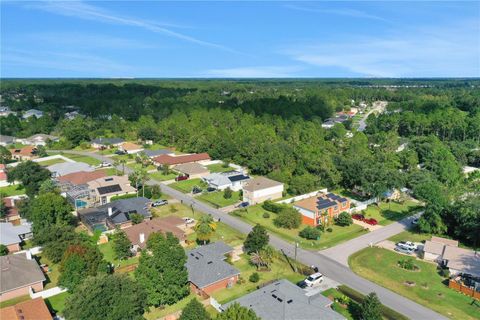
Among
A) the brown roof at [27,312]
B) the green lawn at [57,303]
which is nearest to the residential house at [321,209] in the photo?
the green lawn at [57,303]

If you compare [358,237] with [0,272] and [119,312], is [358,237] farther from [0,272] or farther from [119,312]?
[0,272]

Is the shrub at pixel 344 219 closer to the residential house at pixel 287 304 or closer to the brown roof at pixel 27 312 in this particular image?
the residential house at pixel 287 304

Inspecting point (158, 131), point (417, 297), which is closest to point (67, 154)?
point (158, 131)

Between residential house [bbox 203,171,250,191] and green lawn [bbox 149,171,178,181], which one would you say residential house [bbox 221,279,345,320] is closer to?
residential house [bbox 203,171,250,191]

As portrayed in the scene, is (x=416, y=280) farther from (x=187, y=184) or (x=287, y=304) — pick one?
(x=187, y=184)

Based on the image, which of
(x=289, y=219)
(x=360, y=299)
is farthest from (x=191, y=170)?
(x=360, y=299)

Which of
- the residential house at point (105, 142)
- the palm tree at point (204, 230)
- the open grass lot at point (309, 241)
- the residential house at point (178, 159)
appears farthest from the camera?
the residential house at point (105, 142)
